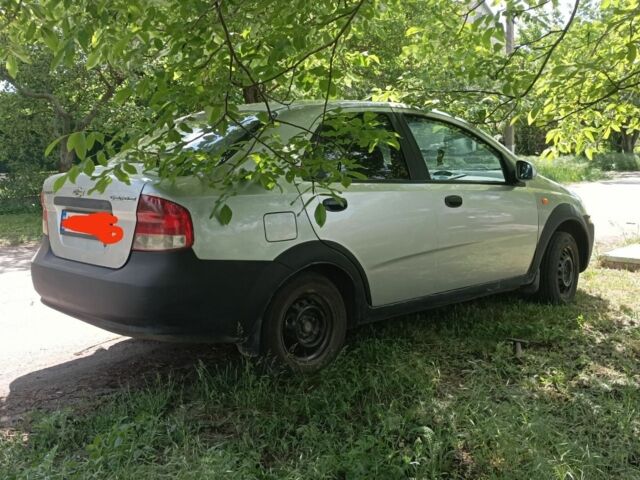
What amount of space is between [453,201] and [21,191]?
13.1 m

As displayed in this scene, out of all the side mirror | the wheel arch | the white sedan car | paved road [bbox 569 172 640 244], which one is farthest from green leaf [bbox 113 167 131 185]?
paved road [bbox 569 172 640 244]

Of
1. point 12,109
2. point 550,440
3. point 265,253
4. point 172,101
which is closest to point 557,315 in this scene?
point 550,440

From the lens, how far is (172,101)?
2895mm

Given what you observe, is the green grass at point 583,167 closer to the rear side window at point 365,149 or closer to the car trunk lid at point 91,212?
the rear side window at point 365,149

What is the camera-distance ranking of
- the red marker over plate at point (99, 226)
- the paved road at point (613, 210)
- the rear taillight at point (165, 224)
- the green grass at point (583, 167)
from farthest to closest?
the green grass at point (583, 167)
the paved road at point (613, 210)
the red marker over plate at point (99, 226)
the rear taillight at point (165, 224)

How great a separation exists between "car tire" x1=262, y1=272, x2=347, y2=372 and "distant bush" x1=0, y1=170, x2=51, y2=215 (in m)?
12.7

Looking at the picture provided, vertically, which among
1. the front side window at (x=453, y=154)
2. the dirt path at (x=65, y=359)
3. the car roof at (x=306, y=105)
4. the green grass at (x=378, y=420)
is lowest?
the green grass at (x=378, y=420)

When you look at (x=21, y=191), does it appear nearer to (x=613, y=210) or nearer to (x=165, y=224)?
(x=165, y=224)

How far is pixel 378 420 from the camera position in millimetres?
3129

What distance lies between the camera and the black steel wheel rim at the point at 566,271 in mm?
5383

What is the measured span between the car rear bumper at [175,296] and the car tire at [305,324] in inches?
5.6

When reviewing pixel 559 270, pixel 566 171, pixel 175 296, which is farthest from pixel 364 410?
pixel 566 171

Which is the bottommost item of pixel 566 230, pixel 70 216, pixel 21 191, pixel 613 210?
pixel 613 210

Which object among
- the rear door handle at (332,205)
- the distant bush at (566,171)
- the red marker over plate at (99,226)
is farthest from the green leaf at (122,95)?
the distant bush at (566,171)
